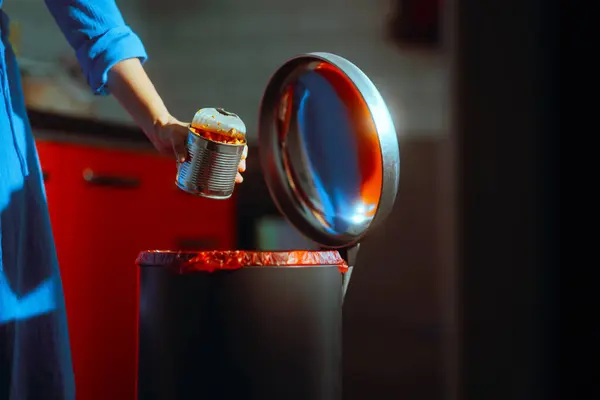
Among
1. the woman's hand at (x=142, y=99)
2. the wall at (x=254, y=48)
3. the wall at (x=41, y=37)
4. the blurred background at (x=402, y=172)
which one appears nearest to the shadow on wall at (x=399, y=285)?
the blurred background at (x=402, y=172)

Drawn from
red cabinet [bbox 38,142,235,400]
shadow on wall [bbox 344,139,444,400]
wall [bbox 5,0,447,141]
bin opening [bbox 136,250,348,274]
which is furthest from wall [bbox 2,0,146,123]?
bin opening [bbox 136,250,348,274]

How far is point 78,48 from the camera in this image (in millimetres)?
838

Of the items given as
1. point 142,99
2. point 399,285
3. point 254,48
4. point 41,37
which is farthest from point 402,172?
point 41,37

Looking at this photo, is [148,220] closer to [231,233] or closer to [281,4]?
[231,233]

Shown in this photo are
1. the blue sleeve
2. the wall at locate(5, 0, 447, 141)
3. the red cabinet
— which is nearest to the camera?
the blue sleeve

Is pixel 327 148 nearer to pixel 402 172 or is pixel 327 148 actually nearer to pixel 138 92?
pixel 138 92

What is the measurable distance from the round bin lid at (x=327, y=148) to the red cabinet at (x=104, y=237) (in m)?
0.37

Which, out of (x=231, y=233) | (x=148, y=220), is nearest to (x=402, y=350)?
(x=231, y=233)

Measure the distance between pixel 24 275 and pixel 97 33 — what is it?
31 cm

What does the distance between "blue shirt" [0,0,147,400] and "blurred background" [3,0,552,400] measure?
0.39m

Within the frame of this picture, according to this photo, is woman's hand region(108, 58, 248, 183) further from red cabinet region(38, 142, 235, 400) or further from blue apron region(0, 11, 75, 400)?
red cabinet region(38, 142, 235, 400)

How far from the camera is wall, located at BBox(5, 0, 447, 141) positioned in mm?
2139

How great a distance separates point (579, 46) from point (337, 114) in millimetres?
612

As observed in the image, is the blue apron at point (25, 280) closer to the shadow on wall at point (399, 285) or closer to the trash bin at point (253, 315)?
the trash bin at point (253, 315)
